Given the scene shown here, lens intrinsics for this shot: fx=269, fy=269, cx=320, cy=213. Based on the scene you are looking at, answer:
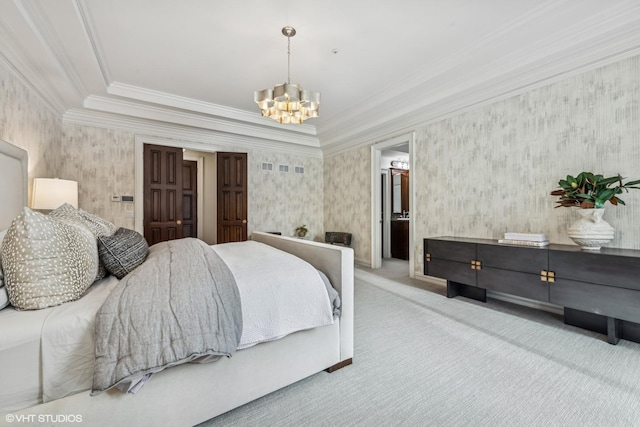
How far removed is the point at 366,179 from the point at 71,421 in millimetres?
4794

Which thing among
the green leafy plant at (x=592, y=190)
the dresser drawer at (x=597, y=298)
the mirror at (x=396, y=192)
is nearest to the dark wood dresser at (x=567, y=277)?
the dresser drawer at (x=597, y=298)

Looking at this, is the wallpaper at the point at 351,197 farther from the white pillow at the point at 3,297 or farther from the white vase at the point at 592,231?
the white pillow at the point at 3,297

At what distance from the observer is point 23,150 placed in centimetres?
258

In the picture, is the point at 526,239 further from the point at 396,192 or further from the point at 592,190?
the point at 396,192

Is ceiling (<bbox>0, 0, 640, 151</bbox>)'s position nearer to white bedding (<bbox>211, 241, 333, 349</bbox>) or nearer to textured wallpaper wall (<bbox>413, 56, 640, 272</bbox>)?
textured wallpaper wall (<bbox>413, 56, 640, 272</bbox>)

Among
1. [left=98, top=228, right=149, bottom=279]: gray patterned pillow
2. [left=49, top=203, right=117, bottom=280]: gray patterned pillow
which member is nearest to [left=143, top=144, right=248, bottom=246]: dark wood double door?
[left=49, top=203, right=117, bottom=280]: gray patterned pillow

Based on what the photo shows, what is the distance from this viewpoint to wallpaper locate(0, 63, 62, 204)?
2.41 m

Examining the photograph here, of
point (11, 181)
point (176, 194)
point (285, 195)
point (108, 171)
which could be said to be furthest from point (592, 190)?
point (108, 171)

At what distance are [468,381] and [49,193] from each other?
4.19 meters

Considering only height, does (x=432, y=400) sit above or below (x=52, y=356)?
below

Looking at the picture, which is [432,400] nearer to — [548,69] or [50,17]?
[548,69]

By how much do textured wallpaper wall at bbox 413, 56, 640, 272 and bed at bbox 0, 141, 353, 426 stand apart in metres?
2.47

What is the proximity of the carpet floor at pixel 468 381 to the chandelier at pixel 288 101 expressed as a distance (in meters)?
2.27

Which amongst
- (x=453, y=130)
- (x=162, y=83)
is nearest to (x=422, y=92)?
(x=453, y=130)
